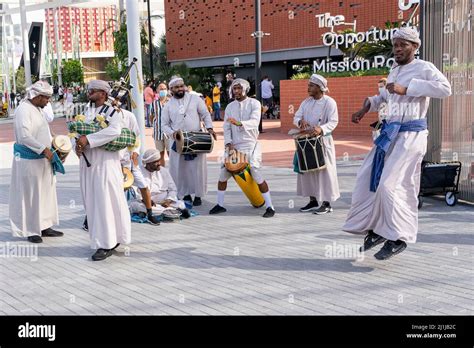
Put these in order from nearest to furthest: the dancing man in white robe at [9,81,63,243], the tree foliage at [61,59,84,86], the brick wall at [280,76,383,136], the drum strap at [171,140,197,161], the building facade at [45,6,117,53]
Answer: the dancing man in white robe at [9,81,63,243]
the drum strap at [171,140,197,161]
the brick wall at [280,76,383,136]
the tree foliage at [61,59,84,86]
the building facade at [45,6,117,53]

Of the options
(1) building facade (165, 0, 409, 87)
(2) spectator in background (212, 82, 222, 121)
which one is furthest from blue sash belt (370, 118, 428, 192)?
(2) spectator in background (212, 82, 222, 121)

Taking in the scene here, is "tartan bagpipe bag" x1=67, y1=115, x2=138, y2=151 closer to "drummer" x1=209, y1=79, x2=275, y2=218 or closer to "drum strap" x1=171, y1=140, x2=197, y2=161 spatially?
"drummer" x1=209, y1=79, x2=275, y2=218

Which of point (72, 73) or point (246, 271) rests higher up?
point (72, 73)

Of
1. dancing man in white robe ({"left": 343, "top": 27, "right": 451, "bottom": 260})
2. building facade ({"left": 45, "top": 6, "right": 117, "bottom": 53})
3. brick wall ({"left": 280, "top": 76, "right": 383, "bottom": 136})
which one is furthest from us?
building facade ({"left": 45, "top": 6, "right": 117, "bottom": 53})

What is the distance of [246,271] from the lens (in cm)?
636

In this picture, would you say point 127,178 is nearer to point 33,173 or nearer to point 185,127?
point 33,173

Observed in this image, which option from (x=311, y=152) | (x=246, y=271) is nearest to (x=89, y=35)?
(x=311, y=152)

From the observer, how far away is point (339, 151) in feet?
51.5

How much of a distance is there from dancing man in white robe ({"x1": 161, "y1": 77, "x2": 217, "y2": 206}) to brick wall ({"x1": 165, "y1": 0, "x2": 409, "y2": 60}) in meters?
16.2

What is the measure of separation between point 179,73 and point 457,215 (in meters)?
26.9

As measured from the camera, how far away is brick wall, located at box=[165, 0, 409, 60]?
25.9m

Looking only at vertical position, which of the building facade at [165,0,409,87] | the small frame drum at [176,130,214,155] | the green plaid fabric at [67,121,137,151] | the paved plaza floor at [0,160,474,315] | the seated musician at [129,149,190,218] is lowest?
the paved plaza floor at [0,160,474,315]

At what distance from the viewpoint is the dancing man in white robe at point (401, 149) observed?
6.13m

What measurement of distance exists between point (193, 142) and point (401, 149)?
4.06m
